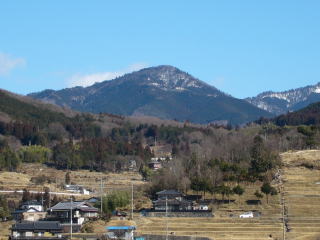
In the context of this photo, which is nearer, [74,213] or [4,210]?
[74,213]

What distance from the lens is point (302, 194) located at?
73.8 meters

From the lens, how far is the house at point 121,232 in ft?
203

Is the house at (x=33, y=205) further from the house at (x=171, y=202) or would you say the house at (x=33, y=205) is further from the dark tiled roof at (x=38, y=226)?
the dark tiled roof at (x=38, y=226)

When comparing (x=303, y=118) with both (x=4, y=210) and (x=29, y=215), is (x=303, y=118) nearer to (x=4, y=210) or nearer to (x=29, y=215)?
(x=29, y=215)

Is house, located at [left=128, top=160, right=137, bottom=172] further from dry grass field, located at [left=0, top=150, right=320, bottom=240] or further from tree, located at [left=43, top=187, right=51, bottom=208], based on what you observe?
dry grass field, located at [left=0, top=150, right=320, bottom=240]

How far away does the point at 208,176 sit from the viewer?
256 feet

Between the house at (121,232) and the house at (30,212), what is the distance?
1250cm

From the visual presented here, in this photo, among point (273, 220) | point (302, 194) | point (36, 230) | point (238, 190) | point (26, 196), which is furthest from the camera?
point (26, 196)

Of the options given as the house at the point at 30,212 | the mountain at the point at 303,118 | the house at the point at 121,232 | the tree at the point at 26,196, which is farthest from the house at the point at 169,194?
the mountain at the point at 303,118

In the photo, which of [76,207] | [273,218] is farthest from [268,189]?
[76,207]

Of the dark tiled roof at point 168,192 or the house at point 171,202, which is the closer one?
the house at point 171,202

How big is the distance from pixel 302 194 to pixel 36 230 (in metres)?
24.5

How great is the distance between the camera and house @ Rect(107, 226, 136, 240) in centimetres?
6194

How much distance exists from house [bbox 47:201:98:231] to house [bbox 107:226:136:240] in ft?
18.8
